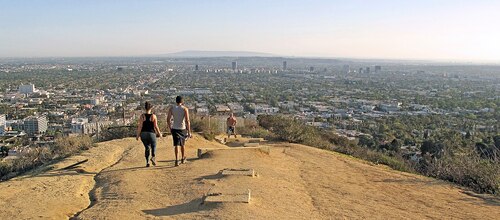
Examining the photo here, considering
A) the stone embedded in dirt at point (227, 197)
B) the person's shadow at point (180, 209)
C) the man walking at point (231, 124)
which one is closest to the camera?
the person's shadow at point (180, 209)

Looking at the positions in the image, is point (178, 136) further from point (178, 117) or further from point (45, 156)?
point (45, 156)

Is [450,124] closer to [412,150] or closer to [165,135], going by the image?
[412,150]

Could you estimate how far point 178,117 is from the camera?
8.77 m

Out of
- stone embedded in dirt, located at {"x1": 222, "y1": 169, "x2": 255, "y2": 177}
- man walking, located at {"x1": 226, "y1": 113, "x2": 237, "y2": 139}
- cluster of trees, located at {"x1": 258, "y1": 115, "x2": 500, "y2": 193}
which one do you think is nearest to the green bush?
cluster of trees, located at {"x1": 258, "y1": 115, "x2": 500, "y2": 193}

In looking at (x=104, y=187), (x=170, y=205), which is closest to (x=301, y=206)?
(x=170, y=205)

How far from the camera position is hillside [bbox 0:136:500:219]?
20.0ft

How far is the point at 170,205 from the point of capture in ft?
20.6

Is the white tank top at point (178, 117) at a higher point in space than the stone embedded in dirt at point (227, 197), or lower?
higher

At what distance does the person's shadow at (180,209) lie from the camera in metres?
5.92

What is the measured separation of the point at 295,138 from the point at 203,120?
10.2 ft

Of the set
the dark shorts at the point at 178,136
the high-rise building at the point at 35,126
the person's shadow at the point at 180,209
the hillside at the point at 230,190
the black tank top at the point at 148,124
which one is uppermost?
the black tank top at the point at 148,124

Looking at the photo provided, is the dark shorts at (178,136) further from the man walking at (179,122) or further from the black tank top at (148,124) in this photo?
the black tank top at (148,124)

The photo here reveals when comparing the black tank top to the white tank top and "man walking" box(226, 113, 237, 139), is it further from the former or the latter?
"man walking" box(226, 113, 237, 139)

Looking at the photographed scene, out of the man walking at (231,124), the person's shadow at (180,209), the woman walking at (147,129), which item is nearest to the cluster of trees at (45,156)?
the woman walking at (147,129)
